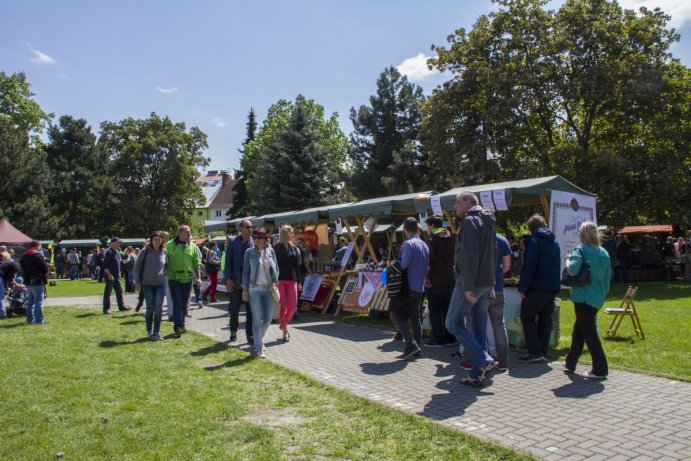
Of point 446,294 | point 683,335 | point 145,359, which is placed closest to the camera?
point 145,359

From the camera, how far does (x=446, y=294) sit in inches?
317

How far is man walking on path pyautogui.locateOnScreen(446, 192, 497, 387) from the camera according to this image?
5496 mm

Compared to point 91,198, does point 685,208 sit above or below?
below

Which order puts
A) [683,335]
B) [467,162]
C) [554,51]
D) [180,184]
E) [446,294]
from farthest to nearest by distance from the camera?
[180,184] → [467,162] → [554,51] → [683,335] → [446,294]

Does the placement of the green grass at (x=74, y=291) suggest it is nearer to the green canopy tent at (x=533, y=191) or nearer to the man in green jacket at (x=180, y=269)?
the man in green jacket at (x=180, y=269)

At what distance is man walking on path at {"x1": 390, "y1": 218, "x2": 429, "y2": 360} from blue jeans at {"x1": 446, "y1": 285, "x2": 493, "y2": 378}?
141 cm

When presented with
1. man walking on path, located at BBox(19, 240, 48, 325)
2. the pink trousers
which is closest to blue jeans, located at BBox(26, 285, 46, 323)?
man walking on path, located at BBox(19, 240, 48, 325)

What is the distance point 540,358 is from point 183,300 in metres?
5.83

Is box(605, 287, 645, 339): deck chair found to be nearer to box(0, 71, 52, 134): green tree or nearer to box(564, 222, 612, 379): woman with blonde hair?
box(564, 222, 612, 379): woman with blonde hair

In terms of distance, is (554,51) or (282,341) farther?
(554,51)

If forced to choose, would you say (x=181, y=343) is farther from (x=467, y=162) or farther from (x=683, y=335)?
(x=467, y=162)

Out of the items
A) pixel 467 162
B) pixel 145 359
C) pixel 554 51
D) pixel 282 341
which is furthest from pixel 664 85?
pixel 145 359

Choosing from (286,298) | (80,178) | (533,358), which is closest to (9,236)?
(80,178)

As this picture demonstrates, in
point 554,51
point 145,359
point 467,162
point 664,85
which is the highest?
point 554,51
